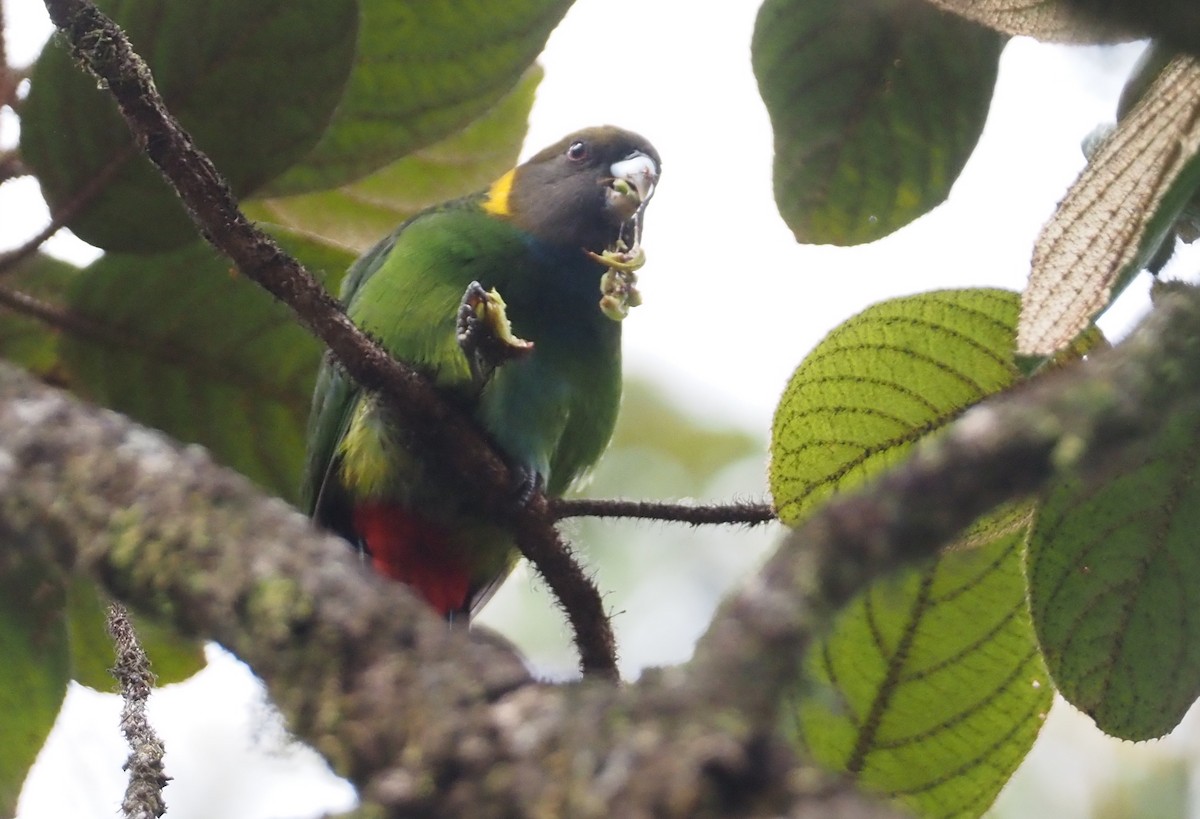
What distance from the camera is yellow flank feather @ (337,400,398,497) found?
1926 millimetres

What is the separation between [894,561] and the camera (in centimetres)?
60

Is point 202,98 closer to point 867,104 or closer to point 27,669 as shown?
point 27,669

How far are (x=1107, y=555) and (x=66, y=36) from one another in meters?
1.07

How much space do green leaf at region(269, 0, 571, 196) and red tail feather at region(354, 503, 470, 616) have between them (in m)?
0.52

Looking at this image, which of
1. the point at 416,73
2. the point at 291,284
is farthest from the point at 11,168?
the point at 291,284

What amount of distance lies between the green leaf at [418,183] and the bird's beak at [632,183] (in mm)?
200

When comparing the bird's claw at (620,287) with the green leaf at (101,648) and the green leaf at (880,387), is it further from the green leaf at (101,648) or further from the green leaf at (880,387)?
the green leaf at (101,648)

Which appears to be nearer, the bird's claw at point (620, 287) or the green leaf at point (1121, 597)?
the green leaf at point (1121, 597)

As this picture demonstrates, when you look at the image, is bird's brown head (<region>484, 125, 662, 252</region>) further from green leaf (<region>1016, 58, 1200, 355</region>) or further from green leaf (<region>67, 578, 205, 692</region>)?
green leaf (<region>1016, 58, 1200, 355</region>)

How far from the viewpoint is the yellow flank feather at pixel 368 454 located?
6.32 feet

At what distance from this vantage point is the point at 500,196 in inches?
97.5

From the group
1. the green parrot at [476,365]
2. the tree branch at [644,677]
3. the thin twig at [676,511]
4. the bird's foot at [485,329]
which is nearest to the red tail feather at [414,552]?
the green parrot at [476,365]

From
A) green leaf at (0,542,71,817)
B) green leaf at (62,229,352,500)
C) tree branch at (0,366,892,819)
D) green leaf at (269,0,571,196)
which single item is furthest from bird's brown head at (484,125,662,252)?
tree branch at (0,366,892,819)

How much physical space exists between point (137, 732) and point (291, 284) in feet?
1.52
